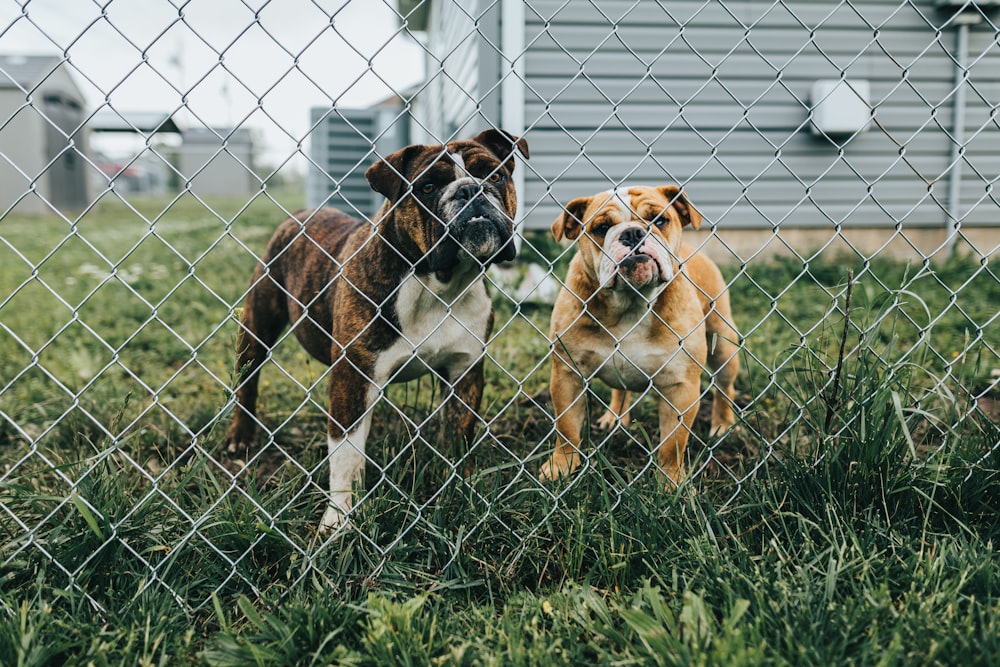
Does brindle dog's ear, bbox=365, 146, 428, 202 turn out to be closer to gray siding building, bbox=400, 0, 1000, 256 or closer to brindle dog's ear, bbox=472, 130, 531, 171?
brindle dog's ear, bbox=472, 130, 531, 171

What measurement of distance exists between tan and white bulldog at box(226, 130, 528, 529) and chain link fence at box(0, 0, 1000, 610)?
47 millimetres

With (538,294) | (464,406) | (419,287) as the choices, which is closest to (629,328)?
(464,406)

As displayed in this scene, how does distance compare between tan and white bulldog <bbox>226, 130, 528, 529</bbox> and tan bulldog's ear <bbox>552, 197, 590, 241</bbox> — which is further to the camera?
tan bulldog's ear <bbox>552, 197, 590, 241</bbox>

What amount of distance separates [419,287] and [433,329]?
16 centimetres

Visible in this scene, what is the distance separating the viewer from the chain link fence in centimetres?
202

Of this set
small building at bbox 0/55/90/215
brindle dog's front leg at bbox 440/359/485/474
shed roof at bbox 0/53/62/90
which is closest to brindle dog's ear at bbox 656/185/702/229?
brindle dog's front leg at bbox 440/359/485/474

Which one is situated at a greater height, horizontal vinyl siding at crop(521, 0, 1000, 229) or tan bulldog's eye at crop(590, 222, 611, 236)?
tan bulldog's eye at crop(590, 222, 611, 236)

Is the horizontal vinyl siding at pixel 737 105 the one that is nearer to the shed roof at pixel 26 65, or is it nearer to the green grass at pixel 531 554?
the green grass at pixel 531 554

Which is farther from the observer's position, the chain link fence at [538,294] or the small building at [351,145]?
the small building at [351,145]

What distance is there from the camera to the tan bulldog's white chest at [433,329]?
2.53 meters

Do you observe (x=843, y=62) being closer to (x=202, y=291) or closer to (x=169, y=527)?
(x=202, y=291)

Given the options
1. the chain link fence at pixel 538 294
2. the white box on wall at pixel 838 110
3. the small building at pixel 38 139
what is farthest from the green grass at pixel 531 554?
the small building at pixel 38 139

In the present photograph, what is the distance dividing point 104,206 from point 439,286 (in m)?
23.3

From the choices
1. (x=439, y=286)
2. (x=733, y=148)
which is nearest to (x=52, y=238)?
(x=733, y=148)
